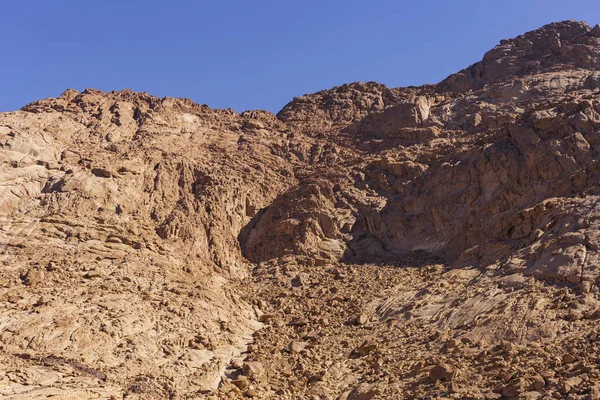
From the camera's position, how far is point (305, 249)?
30.0m

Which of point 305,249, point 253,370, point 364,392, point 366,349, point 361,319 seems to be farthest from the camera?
point 305,249

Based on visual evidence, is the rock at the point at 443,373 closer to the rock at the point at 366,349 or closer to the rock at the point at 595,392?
the rock at the point at 366,349

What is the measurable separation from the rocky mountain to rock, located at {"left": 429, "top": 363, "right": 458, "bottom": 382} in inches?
2.5

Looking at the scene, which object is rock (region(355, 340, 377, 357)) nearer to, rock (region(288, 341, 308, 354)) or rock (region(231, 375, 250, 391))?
rock (region(288, 341, 308, 354))

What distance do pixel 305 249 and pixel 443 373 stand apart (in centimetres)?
1365

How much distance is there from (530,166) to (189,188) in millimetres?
17202

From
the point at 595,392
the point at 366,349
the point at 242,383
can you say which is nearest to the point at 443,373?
the point at 366,349

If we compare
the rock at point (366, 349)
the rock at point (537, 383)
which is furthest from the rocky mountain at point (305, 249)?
the rock at point (537, 383)

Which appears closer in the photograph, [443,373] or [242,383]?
[443,373]

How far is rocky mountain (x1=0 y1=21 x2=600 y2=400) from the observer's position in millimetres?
18062

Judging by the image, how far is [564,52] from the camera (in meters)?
45.7

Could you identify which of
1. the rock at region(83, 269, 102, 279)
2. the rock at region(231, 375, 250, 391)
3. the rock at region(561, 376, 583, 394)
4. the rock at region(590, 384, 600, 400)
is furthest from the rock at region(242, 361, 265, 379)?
the rock at region(590, 384, 600, 400)

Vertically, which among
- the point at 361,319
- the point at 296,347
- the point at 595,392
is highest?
the point at 361,319

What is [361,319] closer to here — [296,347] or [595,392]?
[296,347]
